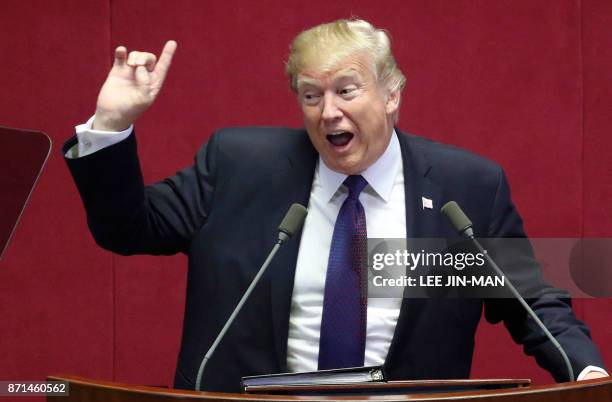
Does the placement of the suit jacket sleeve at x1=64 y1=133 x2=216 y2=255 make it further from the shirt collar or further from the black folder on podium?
the shirt collar

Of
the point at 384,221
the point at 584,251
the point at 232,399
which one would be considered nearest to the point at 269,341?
the point at 384,221

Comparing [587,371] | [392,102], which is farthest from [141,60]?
[587,371]

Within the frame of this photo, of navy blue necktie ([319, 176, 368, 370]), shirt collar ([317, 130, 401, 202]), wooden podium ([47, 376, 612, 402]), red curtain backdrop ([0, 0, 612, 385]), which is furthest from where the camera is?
red curtain backdrop ([0, 0, 612, 385])

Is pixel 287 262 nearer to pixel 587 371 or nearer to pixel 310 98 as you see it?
pixel 310 98

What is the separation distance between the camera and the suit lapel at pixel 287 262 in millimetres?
1830

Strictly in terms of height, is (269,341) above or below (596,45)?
below

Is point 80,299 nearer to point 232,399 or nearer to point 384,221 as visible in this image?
point 384,221

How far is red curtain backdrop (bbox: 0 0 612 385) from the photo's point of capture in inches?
105

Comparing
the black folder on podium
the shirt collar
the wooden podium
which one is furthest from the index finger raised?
the wooden podium

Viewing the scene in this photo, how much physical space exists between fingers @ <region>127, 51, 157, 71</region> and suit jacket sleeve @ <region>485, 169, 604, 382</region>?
0.68 m

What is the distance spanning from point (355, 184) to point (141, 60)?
0.45 metres

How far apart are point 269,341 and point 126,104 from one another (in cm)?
49

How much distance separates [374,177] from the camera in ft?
6.34

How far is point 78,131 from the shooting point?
5.74 ft
